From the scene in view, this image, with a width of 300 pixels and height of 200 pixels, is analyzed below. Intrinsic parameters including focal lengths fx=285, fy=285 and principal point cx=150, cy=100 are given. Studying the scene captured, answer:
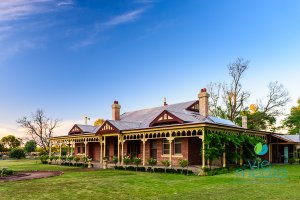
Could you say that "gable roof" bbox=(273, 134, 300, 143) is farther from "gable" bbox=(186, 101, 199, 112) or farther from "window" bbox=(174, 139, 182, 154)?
"window" bbox=(174, 139, 182, 154)

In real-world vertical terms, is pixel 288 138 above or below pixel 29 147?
above

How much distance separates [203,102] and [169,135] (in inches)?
242

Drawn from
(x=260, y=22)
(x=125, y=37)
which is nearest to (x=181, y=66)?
(x=125, y=37)

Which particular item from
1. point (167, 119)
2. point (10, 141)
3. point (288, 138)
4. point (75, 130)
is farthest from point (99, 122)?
point (167, 119)

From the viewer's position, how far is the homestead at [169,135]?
21391mm

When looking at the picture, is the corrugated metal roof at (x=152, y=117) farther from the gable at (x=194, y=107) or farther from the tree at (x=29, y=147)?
the tree at (x=29, y=147)

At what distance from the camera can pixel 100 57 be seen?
94.4ft

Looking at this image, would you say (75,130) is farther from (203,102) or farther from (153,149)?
(203,102)

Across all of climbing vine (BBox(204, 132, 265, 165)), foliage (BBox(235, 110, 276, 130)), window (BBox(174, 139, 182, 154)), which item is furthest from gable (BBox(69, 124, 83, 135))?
foliage (BBox(235, 110, 276, 130))

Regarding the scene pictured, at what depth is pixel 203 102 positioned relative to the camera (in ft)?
86.5

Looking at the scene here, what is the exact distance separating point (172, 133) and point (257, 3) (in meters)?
11.9

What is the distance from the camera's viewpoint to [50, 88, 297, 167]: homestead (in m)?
21.4

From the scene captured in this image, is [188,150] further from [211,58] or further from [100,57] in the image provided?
[100,57]

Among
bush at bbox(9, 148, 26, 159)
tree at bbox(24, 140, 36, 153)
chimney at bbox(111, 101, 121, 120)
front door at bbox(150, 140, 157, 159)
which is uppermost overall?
chimney at bbox(111, 101, 121, 120)
